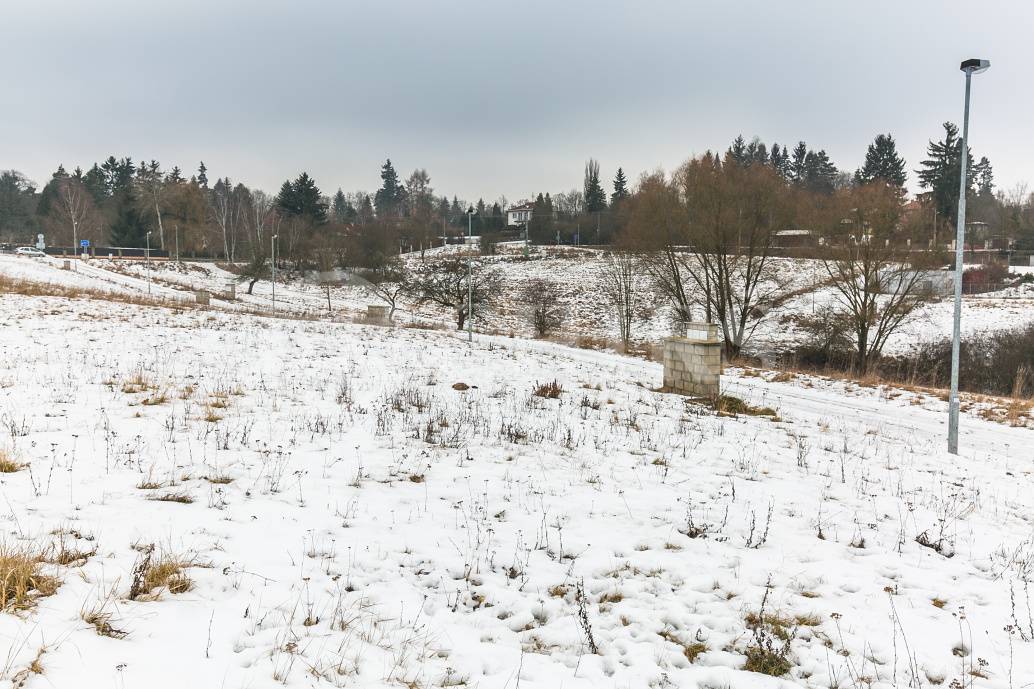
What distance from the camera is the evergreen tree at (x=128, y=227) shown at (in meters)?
77.3

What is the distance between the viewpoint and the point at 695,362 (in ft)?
49.3

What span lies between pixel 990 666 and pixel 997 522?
3750 mm

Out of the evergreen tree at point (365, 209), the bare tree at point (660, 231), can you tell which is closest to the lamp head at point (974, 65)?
the bare tree at point (660, 231)

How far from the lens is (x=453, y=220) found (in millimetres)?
121250

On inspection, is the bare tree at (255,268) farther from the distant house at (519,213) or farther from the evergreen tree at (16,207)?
the distant house at (519,213)

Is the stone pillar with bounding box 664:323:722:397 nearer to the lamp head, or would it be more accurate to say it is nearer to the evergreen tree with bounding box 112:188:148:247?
the lamp head

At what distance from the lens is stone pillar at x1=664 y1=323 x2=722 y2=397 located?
14.7 meters

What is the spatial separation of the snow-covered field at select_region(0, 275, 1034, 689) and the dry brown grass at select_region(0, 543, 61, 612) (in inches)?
3.5

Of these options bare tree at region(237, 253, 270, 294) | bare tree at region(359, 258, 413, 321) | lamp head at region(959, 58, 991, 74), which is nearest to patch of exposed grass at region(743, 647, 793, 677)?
lamp head at region(959, 58, 991, 74)

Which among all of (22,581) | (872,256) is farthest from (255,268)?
(22,581)

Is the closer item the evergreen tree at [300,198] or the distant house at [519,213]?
the evergreen tree at [300,198]

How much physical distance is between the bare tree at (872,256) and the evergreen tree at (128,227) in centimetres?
8508

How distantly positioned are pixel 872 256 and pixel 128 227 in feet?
293

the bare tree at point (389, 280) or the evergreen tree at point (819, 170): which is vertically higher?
the evergreen tree at point (819, 170)
